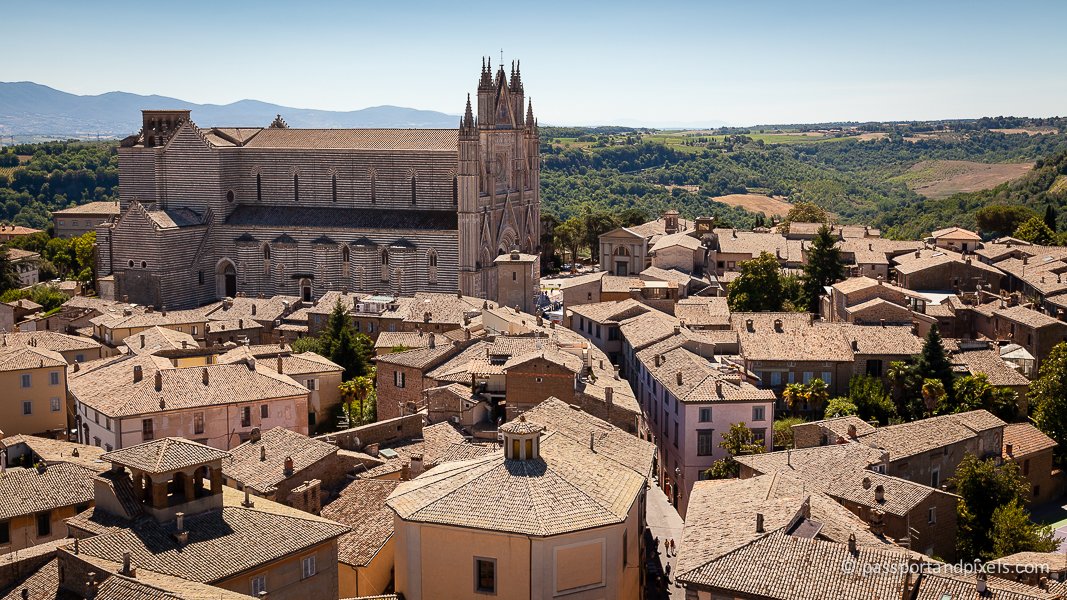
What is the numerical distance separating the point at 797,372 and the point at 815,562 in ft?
74.7

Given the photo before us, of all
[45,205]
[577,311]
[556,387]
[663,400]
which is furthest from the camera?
[45,205]

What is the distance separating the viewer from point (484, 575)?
22.6 metres

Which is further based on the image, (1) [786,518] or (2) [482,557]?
(1) [786,518]

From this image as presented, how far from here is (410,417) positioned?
34.7 metres

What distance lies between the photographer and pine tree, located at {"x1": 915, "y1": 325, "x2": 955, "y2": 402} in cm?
4294

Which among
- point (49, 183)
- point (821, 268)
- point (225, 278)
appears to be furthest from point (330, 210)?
point (49, 183)

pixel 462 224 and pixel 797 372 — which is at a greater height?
pixel 462 224

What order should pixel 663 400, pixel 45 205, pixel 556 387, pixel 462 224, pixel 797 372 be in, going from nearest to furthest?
1. pixel 556 387
2. pixel 663 400
3. pixel 797 372
4. pixel 462 224
5. pixel 45 205

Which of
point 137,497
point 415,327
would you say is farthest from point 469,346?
point 137,497

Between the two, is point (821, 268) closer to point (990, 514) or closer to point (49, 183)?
point (990, 514)

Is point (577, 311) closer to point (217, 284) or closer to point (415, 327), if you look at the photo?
point (415, 327)

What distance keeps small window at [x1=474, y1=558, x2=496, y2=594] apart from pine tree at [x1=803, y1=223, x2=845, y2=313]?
1549 inches

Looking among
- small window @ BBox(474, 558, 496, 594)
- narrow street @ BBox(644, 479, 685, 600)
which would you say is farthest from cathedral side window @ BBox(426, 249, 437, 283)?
small window @ BBox(474, 558, 496, 594)

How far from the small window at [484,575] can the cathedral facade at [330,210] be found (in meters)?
43.0
